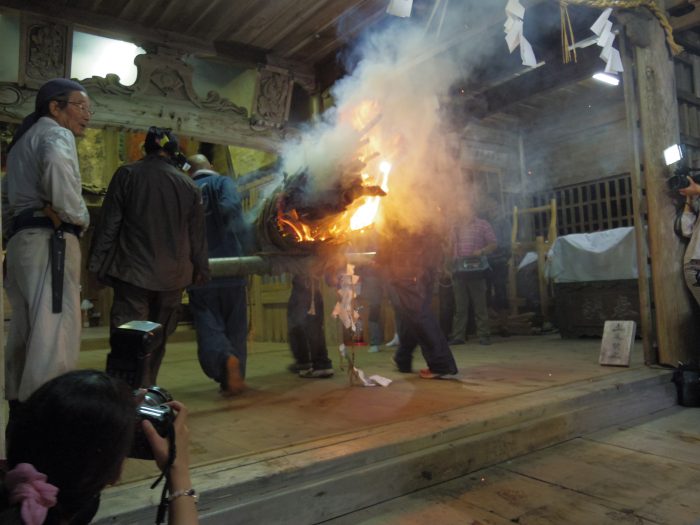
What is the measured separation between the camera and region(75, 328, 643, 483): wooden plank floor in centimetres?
317

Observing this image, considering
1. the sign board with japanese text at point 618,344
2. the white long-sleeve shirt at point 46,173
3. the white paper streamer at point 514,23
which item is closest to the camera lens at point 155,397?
the white long-sleeve shirt at point 46,173

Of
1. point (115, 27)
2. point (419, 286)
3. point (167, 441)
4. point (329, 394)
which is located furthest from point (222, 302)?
point (167, 441)

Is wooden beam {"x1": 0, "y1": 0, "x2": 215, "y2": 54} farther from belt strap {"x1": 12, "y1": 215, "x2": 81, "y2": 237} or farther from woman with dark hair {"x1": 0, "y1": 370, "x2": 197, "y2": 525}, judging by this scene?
woman with dark hair {"x1": 0, "y1": 370, "x2": 197, "y2": 525}

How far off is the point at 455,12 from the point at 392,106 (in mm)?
1306

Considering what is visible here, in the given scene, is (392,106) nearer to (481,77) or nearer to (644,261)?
(481,77)

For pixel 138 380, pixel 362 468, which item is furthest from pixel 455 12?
pixel 138 380

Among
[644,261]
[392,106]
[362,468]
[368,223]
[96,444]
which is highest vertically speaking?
[392,106]

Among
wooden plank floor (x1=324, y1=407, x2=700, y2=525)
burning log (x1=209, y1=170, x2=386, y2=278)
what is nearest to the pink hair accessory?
wooden plank floor (x1=324, y1=407, x2=700, y2=525)

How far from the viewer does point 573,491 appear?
2840 millimetres

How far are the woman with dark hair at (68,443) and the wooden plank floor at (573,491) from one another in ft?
5.68

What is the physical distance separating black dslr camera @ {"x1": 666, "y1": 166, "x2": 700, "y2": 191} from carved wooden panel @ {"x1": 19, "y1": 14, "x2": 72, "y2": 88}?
5.85m

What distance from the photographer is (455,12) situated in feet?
17.6

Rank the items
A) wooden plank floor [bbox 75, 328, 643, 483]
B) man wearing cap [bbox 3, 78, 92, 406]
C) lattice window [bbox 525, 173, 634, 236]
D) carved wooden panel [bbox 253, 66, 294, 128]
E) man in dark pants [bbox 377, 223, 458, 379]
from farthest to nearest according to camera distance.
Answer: lattice window [bbox 525, 173, 634, 236]
carved wooden panel [bbox 253, 66, 294, 128]
man in dark pants [bbox 377, 223, 458, 379]
wooden plank floor [bbox 75, 328, 643, 483]
man wearing cap [bbox 3, 78, 92, 406]

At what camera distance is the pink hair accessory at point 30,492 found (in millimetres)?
1014
